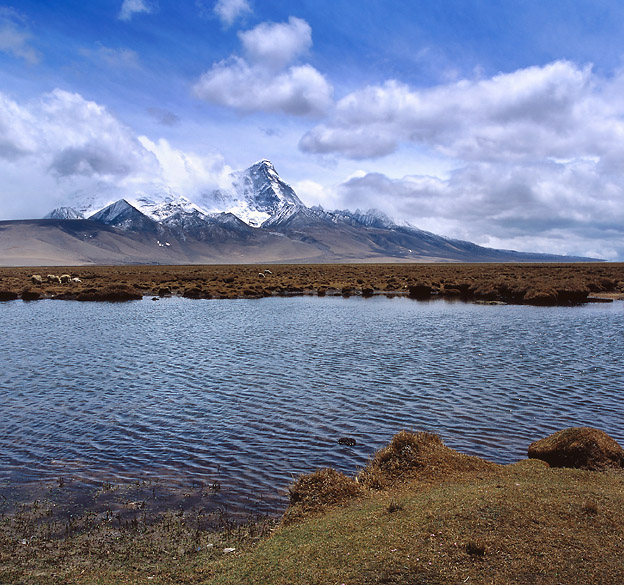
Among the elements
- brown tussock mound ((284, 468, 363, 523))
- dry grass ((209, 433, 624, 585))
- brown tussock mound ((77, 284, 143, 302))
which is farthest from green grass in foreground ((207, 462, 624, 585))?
brown tussock mound ((77, 284, 143, 302))

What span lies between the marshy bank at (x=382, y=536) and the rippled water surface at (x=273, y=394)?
183 cm

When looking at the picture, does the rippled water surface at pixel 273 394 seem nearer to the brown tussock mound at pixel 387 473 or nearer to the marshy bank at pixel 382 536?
the brown tussock mound at pixel 387 473

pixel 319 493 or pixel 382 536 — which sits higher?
pixel 382 536

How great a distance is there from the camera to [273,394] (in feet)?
59.6

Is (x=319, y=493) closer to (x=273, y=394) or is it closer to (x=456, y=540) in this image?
(x=456, y=540)

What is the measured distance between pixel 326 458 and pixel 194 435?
4114 millimetres

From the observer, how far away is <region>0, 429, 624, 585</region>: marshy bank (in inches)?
256

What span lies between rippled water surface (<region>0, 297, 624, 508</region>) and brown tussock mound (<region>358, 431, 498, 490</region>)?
1680 millimetres

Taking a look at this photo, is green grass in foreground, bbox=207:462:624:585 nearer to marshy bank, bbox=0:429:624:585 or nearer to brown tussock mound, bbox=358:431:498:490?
marshy bank, bbox=0:429:624:585

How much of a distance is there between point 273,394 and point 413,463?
8447 mm

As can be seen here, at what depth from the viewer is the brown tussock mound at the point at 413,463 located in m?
10.1

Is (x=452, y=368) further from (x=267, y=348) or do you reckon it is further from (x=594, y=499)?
(x=594, y=499)

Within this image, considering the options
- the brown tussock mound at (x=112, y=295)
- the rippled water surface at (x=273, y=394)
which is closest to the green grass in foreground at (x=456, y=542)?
the rippled water surface at (x=273, y=394)

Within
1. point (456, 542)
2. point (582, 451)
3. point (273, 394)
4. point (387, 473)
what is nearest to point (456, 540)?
point (456, 542)
